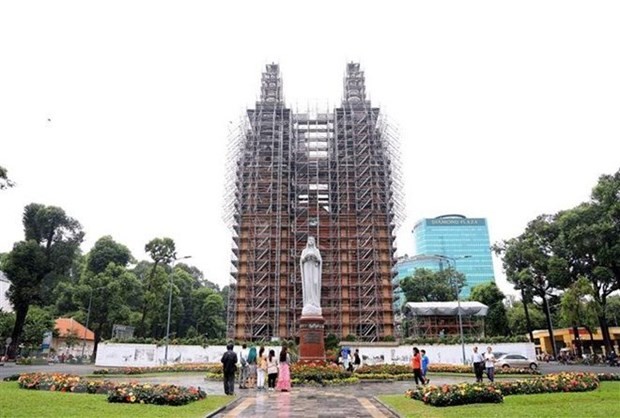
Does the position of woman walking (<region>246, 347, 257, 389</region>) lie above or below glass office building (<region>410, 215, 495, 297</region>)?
below

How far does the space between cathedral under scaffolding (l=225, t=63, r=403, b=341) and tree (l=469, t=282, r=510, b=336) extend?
36.5 ft

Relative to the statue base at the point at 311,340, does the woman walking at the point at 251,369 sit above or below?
below

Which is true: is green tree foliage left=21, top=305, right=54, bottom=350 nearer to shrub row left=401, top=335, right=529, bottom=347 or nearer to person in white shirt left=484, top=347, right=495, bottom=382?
shrub row left=401, top=335, right=529, bottom=347

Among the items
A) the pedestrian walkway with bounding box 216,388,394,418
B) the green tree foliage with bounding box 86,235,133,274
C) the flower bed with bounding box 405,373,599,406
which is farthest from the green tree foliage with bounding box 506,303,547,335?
the pedestrian walkway with bounding box 216,388,394,418

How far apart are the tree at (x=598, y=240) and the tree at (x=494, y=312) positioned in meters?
10.9

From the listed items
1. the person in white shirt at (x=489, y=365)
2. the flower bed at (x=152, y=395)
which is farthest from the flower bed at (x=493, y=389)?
the flower bed at (x=152, y=395)

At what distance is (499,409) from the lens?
10.8 m

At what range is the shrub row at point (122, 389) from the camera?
482 inches

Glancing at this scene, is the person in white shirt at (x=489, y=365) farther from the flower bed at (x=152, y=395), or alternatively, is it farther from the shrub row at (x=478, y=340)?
the shrub row at (x=478, y=340)

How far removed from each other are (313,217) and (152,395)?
41501 millimetres

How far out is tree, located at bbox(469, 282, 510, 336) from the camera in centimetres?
5006

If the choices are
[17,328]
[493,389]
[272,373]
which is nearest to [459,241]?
[17,328]

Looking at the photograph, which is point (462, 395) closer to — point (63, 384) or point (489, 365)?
point (489, 365)

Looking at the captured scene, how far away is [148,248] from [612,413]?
39.5 meters
